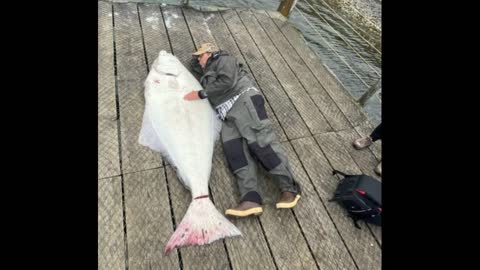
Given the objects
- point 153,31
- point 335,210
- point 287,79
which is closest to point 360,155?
point 335,210

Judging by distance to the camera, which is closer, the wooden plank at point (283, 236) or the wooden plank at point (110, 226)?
the wooden plank at point (110, 226)

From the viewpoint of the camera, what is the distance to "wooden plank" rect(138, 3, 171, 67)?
4517 mm

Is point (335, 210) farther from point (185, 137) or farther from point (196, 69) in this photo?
point (196, 69)

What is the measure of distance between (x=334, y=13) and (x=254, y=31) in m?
3.77

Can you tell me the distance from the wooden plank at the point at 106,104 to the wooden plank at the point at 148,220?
247mm

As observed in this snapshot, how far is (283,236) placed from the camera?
3043 millimetres

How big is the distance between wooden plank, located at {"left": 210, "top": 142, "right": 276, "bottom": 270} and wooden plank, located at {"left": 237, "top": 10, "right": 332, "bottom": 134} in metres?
1.38

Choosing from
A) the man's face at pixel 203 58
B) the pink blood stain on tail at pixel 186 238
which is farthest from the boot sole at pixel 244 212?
the man's face at pixel 203 58

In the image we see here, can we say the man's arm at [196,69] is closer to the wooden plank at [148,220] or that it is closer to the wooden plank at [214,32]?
the wooden plank at [214,32]

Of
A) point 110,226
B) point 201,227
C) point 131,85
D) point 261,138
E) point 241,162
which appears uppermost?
point 261,138

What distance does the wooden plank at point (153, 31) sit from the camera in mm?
4517

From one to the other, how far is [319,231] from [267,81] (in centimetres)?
225

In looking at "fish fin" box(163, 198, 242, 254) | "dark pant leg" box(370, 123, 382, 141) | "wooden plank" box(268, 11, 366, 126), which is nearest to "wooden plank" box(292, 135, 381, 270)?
"dark pant leg" box(370, 123, 382, 141)
